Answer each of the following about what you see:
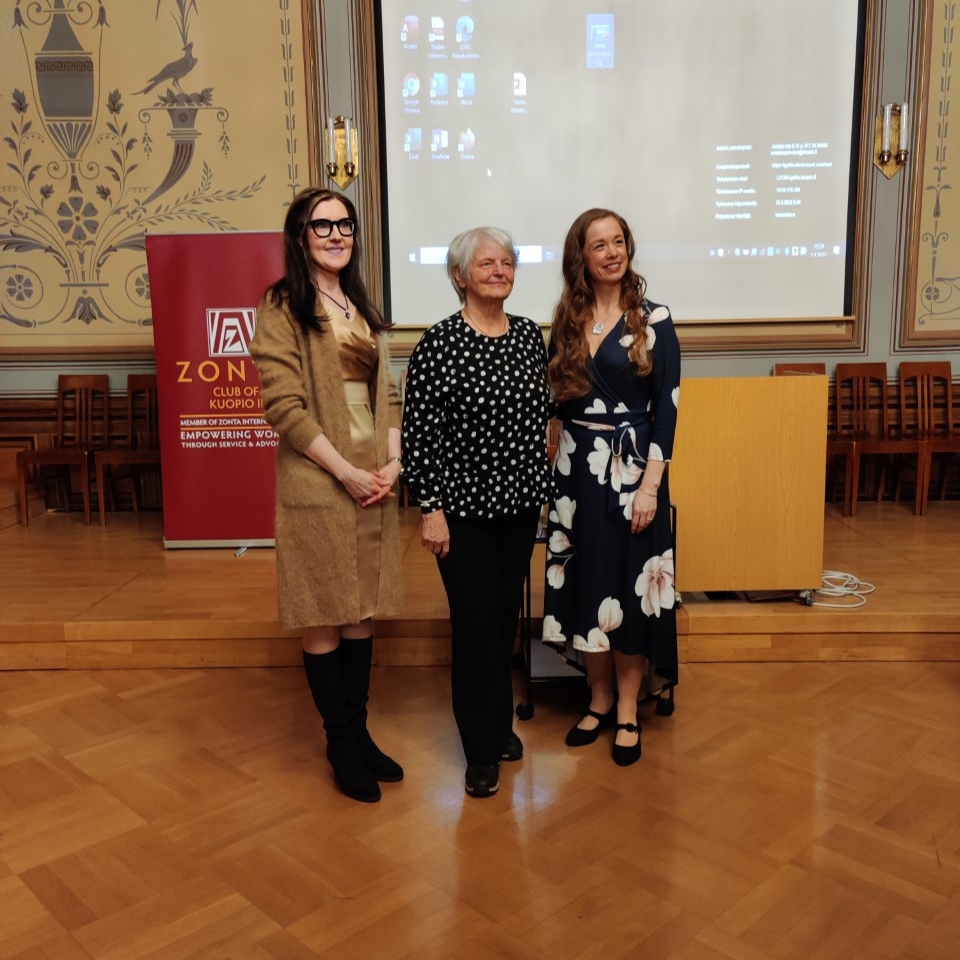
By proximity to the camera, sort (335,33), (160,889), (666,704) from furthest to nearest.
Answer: (335,33), (666,704), (160,889)

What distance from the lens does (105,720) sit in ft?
9.71

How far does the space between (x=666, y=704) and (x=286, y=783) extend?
3.89 feet

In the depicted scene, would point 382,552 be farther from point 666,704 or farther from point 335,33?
point 335,33

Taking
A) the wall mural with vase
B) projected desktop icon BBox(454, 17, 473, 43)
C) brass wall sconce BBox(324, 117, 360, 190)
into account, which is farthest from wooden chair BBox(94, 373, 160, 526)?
projected desktop icon BBox(454, 17, 473, 43)

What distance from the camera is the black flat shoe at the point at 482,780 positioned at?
2.42m

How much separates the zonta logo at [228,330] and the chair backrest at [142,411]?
1318mm

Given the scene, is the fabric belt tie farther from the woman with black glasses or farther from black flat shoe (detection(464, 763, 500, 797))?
black flat shoe (detection(464, 763, 500, 797))

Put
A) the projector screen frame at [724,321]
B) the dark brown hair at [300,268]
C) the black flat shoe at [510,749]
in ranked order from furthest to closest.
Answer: the projector screen frame at [724,321] → the black flat shoe at [510,749] → the dark brown hair at [300,268]

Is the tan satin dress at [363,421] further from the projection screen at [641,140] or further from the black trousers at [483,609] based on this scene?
the projection screen at [641,140]

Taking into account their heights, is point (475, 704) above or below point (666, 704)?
above

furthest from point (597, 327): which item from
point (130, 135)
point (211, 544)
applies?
point (130, 135)

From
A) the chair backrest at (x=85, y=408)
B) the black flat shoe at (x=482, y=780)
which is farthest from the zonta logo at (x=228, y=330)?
the black flat shoe at (x=482, y=780)

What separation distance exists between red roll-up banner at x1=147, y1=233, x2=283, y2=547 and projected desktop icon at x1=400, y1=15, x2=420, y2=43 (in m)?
1.82

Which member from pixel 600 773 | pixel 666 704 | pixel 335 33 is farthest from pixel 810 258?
pixel 600 773
